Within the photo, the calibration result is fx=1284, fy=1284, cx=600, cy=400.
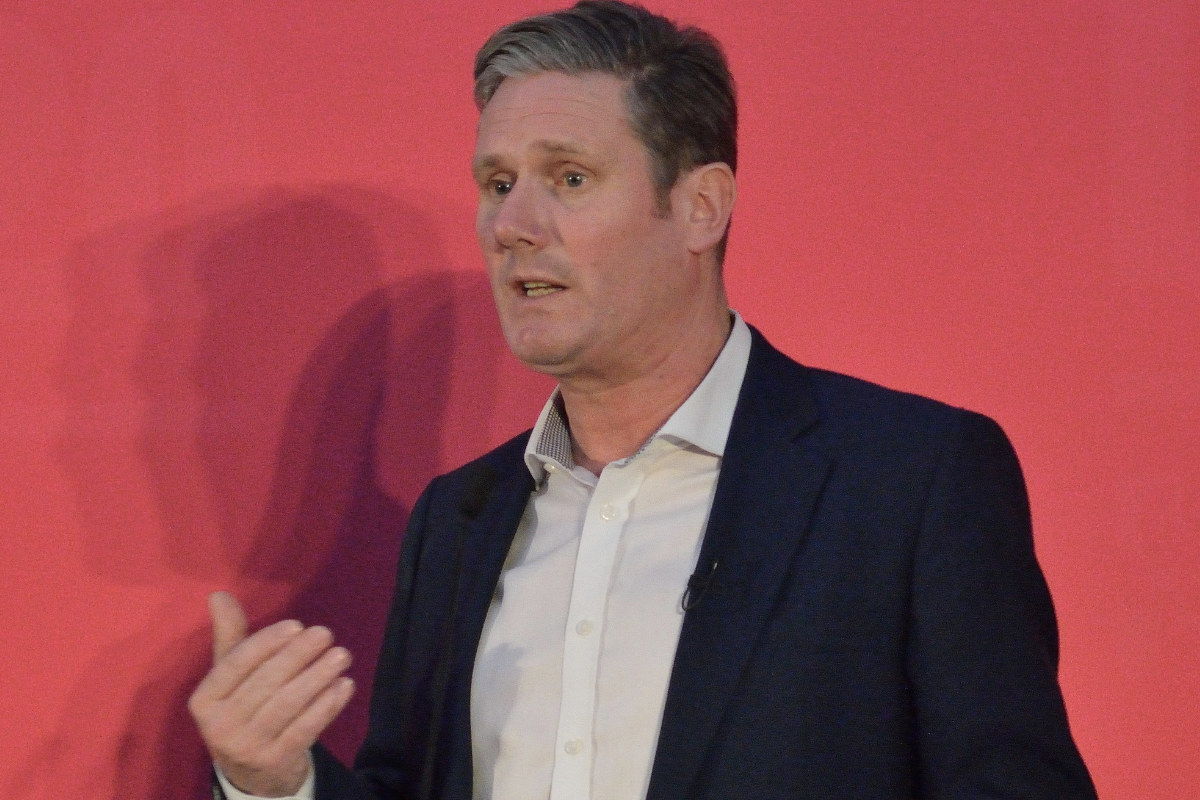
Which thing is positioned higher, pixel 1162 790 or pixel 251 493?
pixel 251 493

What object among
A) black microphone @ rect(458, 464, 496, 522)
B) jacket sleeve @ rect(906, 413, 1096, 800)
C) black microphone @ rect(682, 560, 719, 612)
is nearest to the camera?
jacket sleeve @ rect(906, 413, 1096, 800)

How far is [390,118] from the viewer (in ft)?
7.64

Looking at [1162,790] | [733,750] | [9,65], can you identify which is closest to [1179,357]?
[1162,790]

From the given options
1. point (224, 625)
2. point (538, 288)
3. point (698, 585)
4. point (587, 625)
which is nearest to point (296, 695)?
point (224, 625)

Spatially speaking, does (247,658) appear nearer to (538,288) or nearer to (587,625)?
(587,625)

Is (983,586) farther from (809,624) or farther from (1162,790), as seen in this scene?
(1162,790)

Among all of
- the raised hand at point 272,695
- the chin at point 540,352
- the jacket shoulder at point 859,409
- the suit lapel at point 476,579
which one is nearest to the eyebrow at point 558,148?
the chin at point 540,352

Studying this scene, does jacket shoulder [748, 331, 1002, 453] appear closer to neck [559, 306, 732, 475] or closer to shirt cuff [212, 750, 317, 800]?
neck [559, 306, 732, 475]

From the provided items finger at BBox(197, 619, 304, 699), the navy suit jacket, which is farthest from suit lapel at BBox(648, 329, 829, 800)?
finger at BBox(197, 619, 304, 699)

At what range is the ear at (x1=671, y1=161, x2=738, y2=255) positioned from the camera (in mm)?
1955

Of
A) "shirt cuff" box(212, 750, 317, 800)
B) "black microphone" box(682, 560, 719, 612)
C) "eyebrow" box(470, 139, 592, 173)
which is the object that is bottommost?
"shirt cuff" box(212, 750, 317, 800)

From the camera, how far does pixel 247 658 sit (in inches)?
60.7

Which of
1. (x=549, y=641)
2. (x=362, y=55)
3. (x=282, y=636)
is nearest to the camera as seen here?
(x=282, y=636)

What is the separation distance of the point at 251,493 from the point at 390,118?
718mm
